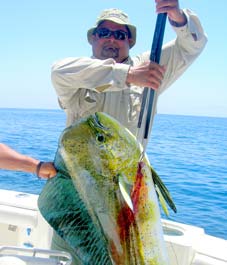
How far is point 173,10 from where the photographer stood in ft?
6.63

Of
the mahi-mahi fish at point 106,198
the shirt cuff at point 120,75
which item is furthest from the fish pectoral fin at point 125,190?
the shirt cuff at point 120,75

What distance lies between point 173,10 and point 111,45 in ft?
2.37

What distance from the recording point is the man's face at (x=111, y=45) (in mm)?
2672

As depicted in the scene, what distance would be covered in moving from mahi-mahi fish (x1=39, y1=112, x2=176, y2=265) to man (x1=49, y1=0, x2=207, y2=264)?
0.40 m

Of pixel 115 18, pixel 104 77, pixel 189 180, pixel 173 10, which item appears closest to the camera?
pixel 173 10

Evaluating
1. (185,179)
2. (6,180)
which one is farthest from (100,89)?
(185,179)

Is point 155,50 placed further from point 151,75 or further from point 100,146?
point 100,146

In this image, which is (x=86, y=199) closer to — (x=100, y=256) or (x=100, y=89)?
(x=100, y=256)

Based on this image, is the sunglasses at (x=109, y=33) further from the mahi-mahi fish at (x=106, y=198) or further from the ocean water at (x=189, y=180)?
the ocean water at (x=189, y=180)

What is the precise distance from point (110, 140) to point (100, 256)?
45 cm

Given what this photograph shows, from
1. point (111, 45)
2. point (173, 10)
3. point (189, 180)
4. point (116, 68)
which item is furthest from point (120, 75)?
point (189, 180)

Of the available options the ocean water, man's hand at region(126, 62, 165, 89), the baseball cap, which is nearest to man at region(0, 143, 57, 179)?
man's hand at region(126, 62, 165, 89)

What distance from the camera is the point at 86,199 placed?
1.59m

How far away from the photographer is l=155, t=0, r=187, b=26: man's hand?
1845 mm
